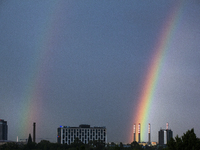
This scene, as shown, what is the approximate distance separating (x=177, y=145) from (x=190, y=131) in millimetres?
3471

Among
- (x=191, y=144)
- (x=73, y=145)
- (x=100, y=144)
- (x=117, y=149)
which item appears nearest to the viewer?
(x=191, y=144)

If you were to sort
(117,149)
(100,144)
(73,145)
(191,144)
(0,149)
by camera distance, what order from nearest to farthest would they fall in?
(191,144)
(117,149)
(0,149)
(73,145)
(100,144)

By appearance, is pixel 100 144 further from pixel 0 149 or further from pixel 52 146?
pixel 0 149

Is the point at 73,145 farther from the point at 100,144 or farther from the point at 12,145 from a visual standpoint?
the point at 12,145

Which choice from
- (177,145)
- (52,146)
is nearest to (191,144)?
(177,145)

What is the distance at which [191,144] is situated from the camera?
182 feet

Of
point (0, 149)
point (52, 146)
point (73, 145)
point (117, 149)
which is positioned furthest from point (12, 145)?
point (117, 149)

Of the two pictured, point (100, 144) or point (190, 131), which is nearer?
point (190, 131)

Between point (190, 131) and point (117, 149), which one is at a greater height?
point (190, 131)

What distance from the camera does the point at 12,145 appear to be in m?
153

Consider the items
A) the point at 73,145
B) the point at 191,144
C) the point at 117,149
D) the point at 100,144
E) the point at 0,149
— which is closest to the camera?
the point at 191,144

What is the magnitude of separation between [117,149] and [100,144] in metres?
115

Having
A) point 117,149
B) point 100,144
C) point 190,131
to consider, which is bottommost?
point 100,144

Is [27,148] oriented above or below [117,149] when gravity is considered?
below
